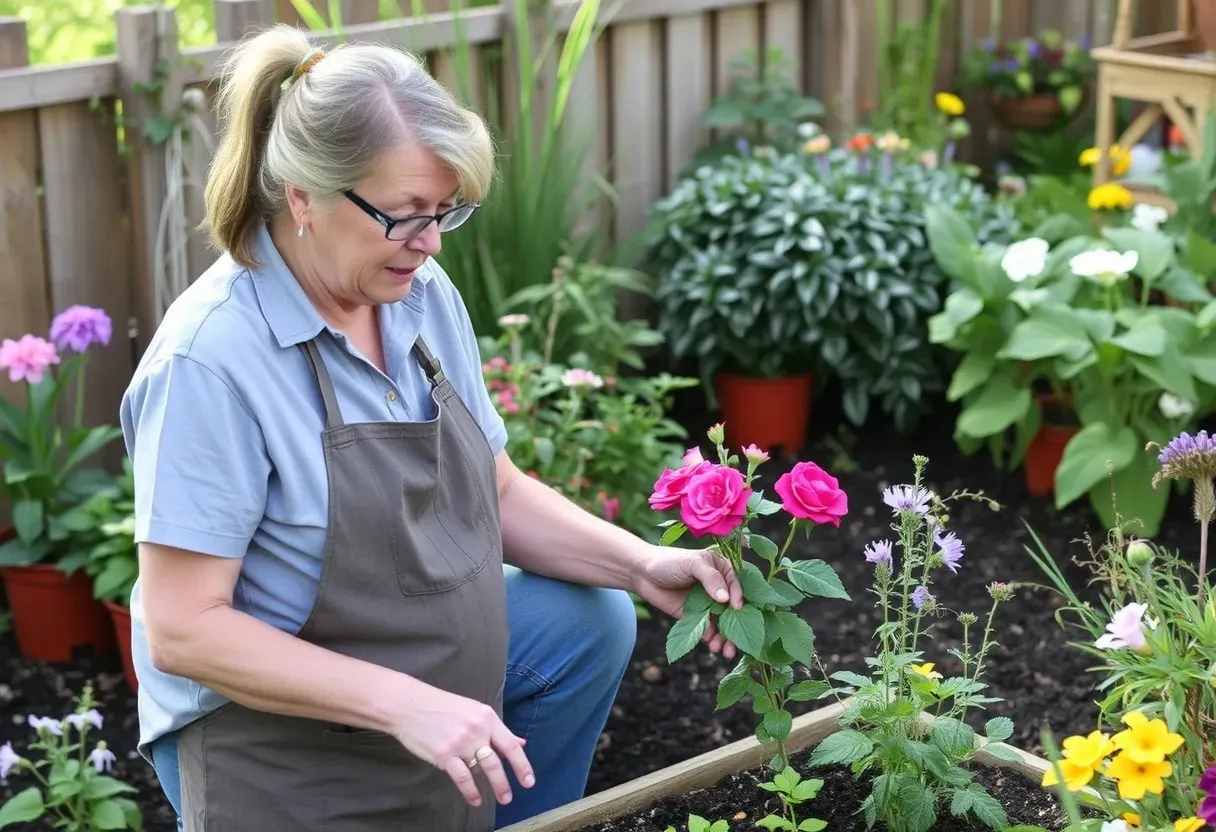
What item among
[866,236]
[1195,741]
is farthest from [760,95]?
[1195,741]

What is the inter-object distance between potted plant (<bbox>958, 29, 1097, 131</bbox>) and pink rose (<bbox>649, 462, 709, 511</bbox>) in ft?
13.4

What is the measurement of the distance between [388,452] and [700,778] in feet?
2.18

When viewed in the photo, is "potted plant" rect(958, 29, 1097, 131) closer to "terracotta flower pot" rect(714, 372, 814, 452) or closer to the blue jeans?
"terracotta flower pot" rect(714, 372, 814, 452)

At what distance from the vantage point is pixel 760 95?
15.8 ft

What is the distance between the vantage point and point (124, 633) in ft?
10.1

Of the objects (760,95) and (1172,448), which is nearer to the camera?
(1172,448)

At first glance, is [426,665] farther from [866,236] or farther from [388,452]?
[866,236]

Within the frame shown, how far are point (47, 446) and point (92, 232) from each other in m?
0.54

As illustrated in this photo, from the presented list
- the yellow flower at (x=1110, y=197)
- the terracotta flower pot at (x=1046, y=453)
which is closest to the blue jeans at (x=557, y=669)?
the terracotta flower pot at (x=1046, y=453)

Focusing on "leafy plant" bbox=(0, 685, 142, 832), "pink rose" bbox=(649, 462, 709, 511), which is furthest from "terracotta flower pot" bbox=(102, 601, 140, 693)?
"pink rose" bbox=(649, 462, 709, 511)

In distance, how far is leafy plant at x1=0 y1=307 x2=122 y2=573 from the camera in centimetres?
314

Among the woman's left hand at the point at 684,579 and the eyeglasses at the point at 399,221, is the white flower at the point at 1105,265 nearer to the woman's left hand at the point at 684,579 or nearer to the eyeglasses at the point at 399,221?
the woman's left hand at the point at 684,579

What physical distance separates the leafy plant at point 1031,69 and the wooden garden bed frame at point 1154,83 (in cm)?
→ 97

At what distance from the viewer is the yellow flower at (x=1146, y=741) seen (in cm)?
158
